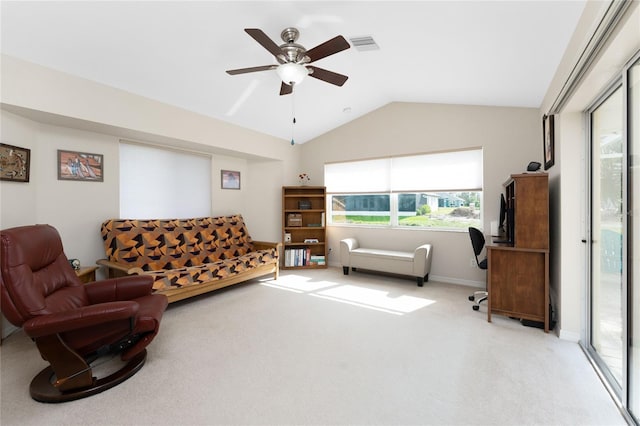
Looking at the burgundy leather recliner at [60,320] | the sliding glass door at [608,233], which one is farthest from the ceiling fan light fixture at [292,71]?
the sliding glass door at [608,233]

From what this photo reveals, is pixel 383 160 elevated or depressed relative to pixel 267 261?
elevated

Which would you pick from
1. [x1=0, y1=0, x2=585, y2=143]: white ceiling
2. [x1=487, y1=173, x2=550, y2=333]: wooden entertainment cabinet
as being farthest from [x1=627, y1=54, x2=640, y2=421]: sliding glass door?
[x1=487, y1=173, x2=550, y2=333]: wooden entertainment cabinet

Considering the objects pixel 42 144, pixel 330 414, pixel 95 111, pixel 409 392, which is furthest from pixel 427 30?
pixel 42 144

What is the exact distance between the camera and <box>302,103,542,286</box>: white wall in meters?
3.71

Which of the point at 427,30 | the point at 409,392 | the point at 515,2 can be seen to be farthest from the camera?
the point at 427,30

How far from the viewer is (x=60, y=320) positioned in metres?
1.65

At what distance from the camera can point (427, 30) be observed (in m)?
2.43

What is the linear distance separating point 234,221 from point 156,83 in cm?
227

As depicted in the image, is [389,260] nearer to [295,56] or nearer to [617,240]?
[617,240]

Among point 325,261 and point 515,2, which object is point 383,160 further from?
point 515,2

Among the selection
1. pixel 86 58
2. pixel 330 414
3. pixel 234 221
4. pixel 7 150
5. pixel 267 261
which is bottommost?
pixel 330 414

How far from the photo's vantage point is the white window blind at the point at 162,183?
→ 3670mm

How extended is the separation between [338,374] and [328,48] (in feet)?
7.91

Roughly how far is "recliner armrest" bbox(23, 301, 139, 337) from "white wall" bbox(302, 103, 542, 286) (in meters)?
3.84
